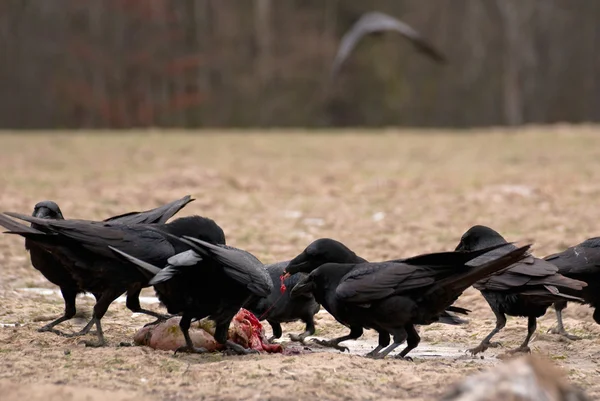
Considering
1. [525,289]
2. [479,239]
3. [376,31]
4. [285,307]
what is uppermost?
[376,31]

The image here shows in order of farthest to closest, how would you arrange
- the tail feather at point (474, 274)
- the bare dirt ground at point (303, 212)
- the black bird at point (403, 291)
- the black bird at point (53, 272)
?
the black bird at point (53, 272) < the black bird at point (403, 291) < the tail feather at point (474, 274) < the bare dirt ground at point (303, 212)

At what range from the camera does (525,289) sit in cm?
641

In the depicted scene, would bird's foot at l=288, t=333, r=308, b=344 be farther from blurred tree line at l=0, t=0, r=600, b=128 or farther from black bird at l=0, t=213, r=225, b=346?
blurred tree line at l=0, t=0, r=600, b=128

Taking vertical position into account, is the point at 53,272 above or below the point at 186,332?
above

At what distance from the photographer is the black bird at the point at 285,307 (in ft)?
22.7

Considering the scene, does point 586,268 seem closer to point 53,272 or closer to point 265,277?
point 265,277

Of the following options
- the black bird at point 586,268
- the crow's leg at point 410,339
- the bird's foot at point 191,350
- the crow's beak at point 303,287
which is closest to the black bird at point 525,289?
the black bird at point 586,268

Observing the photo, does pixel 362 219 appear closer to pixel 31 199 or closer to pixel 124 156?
pixel 31 199

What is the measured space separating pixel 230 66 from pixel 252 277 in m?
26.1

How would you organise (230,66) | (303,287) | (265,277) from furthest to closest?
1. (230,66)
2. (303,287)
3. (265,277)

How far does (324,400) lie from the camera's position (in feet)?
15.9

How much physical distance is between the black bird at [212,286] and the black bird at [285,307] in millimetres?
747

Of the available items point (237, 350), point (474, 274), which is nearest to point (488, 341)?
point (474, 274)

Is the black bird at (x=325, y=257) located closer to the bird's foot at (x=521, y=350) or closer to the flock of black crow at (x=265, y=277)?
the flock of black crow at (x=265, y=277)
